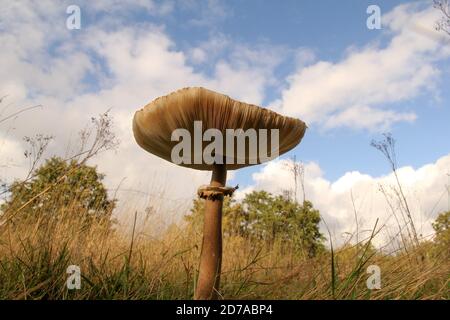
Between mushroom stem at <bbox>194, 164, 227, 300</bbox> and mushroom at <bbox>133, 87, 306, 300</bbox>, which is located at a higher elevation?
mushroom at <bbox>133, 87, 306, 300</bbox>

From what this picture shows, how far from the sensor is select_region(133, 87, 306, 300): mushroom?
2393 mm

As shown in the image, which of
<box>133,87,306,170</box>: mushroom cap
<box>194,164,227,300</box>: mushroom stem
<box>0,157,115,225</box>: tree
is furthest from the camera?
<box>0,157,115,225</box>: tree

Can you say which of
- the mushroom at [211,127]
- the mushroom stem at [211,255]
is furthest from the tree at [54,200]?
the mushroom stem at [211,255]

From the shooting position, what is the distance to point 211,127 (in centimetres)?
264

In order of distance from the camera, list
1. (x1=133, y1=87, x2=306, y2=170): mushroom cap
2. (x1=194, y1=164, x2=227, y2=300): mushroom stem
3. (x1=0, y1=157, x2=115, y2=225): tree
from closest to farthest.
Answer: (x1=133, y1=87, x2=306, y2=170): mushroom cap → (x1=194, y1=164, x2=227, y2=300): mushroom stem → (x1=0, y1=157, x2=115, y2=225): tree

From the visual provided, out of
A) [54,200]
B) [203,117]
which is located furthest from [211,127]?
[54,200]

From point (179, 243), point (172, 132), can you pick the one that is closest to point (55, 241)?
point (172, 132)

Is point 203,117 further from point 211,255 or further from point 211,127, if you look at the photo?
point 211,255

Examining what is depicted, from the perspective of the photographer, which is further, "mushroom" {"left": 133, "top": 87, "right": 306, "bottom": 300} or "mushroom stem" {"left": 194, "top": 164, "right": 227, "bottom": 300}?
"mushroom stem" {"left": 194, "top": 164, "right": 227, "bottom": 300}

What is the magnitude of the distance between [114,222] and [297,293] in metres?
3.13

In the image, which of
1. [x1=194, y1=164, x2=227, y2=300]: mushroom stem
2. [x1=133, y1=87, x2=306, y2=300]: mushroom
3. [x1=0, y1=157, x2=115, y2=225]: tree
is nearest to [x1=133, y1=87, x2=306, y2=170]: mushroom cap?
[x1=133, y1=87, x2=306, y2=300]: mushroom

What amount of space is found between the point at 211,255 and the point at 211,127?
0.86 metres

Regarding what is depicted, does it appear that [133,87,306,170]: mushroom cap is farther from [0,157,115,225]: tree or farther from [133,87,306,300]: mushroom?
[0,157,115,225]: tree
